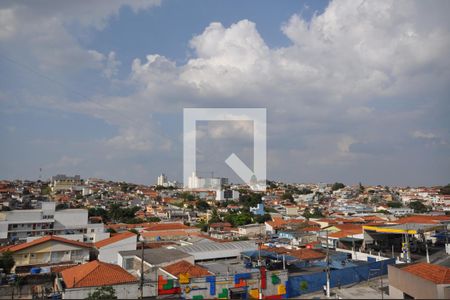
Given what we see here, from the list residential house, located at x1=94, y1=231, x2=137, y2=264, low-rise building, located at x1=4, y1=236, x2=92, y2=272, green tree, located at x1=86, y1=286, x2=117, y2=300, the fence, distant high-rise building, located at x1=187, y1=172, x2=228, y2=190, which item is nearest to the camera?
green tree, located at x1=86, y1=286, x2=117, y2=300

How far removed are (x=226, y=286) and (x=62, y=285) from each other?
20.3 feet

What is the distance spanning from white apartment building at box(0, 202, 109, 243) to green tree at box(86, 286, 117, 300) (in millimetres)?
13996

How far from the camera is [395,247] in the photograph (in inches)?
850

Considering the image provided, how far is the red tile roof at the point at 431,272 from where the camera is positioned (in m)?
9.38

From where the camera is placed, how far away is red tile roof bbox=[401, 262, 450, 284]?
30.8 feet

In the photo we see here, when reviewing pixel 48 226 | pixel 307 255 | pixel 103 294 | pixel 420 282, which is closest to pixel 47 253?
pixel 48 226

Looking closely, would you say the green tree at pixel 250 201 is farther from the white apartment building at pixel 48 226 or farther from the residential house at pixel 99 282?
the residential house at pixel 99 282

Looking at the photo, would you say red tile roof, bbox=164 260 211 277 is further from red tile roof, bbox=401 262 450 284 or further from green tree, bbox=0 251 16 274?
green tree, bbox=0 251 16 274

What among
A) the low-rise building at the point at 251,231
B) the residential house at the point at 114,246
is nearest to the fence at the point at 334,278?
the residential house at the point at 114,246

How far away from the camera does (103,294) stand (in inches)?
400

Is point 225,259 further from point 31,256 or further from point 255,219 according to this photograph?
point 255,219

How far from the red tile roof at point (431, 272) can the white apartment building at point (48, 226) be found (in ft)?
62.4

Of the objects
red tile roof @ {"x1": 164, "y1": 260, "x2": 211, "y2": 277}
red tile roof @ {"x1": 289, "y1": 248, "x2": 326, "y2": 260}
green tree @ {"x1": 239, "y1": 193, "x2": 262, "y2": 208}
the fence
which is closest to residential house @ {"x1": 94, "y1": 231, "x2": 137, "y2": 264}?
red tile roof @ {"x1": 164, "y1": 260, "x2": 211, "y2": 277}

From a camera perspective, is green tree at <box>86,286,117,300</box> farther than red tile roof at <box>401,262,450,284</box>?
Yes
